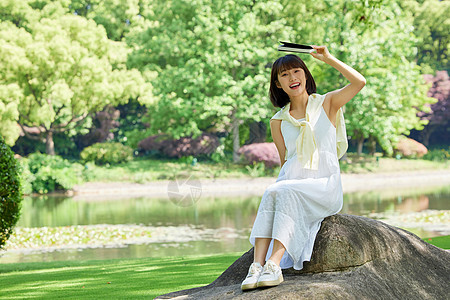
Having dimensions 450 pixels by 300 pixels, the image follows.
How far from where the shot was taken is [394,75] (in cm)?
2444

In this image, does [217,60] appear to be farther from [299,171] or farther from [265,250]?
[265,250]

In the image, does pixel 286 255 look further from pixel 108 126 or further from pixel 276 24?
pixel 108 126

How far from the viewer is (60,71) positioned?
24.9 meters

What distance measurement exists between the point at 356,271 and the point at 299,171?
2.45ft

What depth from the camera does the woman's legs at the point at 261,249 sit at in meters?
3.30

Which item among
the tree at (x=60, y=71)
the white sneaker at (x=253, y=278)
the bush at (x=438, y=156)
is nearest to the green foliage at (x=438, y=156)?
the bush at (x=438, y=156)

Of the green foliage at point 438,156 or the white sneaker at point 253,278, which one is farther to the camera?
the green foliage at point 438,156

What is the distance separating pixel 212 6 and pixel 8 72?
9.94 meters

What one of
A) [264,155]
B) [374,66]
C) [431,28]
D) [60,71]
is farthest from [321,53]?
[431,28]

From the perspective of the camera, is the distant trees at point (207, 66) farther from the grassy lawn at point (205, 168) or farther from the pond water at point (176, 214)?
the pond water at point (176, 214)

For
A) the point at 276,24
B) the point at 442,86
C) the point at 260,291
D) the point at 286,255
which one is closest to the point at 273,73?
the point at 286,255

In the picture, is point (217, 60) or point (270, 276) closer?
point (270, 276)

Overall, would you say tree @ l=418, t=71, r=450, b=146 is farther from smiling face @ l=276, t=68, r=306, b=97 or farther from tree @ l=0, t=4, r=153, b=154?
smiling face @ l=276, t=68, r=306, b=97

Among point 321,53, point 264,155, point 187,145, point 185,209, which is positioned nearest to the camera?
point 321,53
